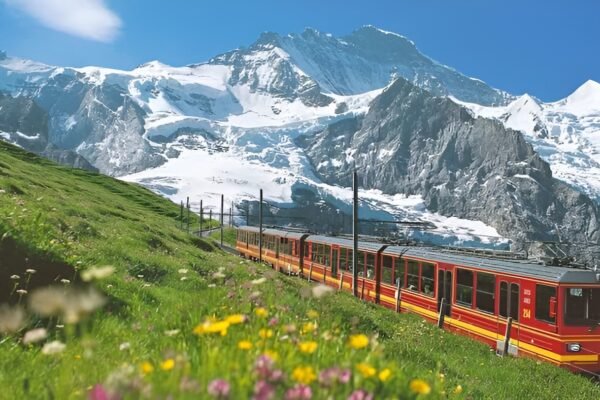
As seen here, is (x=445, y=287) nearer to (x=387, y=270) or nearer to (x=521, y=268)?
(x=521, y=268)

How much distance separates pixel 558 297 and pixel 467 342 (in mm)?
3221

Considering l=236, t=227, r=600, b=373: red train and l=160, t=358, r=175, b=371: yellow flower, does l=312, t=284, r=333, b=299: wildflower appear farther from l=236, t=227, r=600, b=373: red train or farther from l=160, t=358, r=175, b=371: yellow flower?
l=236, t=227, r=600, b=373: red train

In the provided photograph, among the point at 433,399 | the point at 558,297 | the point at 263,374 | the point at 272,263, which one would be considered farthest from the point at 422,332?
the point at 272,263

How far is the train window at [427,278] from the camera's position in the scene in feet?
78.3

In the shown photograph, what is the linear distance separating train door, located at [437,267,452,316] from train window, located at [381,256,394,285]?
509cm

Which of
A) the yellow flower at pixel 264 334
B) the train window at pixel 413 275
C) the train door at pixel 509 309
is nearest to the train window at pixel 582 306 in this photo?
the train door at pixel 509 309

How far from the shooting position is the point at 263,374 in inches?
98.8

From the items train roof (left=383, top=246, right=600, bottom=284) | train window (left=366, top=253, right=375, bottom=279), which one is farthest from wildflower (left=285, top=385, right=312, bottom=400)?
train window (left=366, top=253, right=375, bottom=279)

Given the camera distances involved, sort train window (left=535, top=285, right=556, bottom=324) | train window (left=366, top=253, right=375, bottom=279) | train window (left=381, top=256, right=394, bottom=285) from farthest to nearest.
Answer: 1. train window (left=366, top=253, right=375, bottom=279)
2. train window (left=381, top=256, right=394, bottom=285)
3. train window (left=535, top=285, right=556, bottom=324)

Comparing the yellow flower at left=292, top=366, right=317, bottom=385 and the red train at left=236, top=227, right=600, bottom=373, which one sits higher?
the yellow flower at left=292, top=366, right=317, bottom=385

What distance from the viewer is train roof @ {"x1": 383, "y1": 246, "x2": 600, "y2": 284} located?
17.1m

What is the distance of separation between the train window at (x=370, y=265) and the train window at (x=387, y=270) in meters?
1.01

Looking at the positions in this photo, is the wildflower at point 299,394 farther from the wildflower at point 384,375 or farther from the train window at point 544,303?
the train window at point 544,303

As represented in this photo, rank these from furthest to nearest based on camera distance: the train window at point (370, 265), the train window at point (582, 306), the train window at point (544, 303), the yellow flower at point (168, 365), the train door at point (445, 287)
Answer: the train window at point (370, 265) < the train door at point (445, 287) < the train window at point (544, 303) < the train window at point (582, 306) < the yellow flower at point (168, 365)
